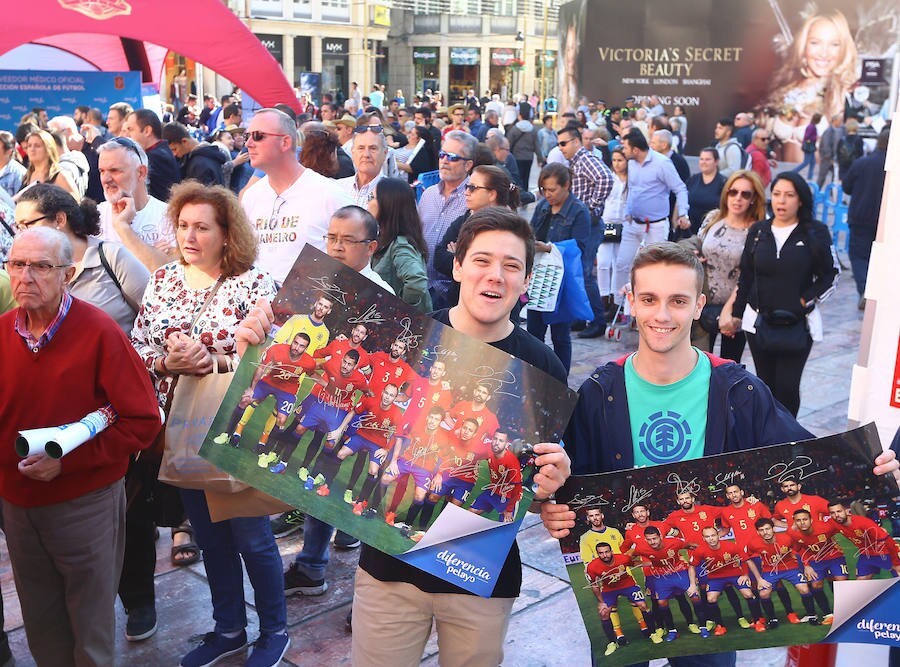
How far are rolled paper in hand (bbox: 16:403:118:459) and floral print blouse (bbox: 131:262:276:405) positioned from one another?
75cm

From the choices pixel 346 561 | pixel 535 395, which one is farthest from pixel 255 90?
pixel 535 395

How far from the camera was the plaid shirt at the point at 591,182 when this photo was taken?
10.1 metres

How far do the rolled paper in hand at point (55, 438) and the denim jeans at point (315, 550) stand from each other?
1731mm

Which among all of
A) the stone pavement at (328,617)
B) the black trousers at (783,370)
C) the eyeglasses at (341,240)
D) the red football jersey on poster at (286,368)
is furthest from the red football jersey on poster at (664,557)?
the black trousers at (783,370)

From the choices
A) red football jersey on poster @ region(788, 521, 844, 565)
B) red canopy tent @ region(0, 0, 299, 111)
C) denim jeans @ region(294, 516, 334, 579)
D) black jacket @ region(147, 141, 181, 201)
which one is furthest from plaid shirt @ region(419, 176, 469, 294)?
red canopy tent @ region(0, 0, 299, 111)

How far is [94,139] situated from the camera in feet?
39.9

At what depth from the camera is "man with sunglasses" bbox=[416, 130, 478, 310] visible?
23.2 ft

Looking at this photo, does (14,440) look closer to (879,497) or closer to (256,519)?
(256,519)

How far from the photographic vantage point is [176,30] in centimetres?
1262

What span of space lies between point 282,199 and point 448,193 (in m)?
2.01

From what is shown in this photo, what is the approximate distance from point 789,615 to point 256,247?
2.53 m

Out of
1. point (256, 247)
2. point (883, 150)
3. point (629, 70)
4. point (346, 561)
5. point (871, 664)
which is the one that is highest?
point (629, 70)

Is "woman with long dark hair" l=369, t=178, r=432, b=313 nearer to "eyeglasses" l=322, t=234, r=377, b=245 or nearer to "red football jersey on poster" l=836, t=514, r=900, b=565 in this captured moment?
"eyeglasses" l=322, t=234, r=377, b=245
